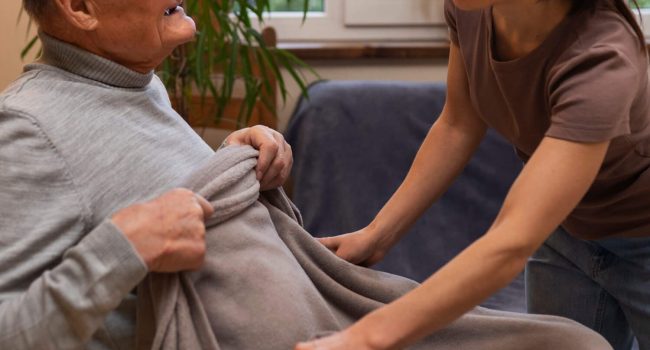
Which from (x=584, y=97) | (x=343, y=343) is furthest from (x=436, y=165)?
(x=343, y=343)

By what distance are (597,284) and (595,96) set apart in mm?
609

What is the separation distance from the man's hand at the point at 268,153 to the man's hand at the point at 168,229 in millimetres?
212

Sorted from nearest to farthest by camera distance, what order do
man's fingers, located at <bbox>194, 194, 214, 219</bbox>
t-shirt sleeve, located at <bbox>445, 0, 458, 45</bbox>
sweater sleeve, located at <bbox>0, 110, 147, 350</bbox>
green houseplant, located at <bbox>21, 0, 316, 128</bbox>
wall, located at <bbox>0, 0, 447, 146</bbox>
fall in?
sweater sleeve, located at <bbox>0, 110, 147, 350</bbox>
man's fingers, located at <bbox>194, 194, 214, 219</bbox>
t-shirt sleeve, located at <bbox>445, 0, 458, 45</bbox>
green houseplant, located at <bbox>21, 0, 316, 128</bbox>
wall, located at <bbox>0, 0, 447, 146</bbox>

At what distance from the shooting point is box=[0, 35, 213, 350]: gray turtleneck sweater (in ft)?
→ 3.11

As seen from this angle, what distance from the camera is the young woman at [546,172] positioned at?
100cm

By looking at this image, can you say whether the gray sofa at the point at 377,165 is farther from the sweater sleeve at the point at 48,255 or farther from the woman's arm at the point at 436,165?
the sweater sleeve at the point at 48,255

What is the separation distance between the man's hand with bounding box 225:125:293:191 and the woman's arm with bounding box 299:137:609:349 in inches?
13.3

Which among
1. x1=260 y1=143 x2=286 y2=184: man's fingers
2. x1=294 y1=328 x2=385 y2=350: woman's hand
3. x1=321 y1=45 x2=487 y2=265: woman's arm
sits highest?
x1=260 y1=143 x2=286 y2=184: man's fingers

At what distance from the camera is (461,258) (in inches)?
39.8

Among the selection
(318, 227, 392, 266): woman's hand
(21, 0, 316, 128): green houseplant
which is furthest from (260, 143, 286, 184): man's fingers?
(21, 0, 316, 128): green houseplant

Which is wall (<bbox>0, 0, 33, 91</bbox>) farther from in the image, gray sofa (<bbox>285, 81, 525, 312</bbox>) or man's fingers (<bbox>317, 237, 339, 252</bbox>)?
man's fingers (<bbox>317, 237, 339, 252</bbox>)

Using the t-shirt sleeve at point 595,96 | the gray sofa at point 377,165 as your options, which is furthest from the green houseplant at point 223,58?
the t-shirt sleeve at point 595,96

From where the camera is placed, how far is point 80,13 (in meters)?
1.12

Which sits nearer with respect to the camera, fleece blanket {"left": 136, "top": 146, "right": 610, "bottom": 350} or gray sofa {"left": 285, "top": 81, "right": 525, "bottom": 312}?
fleece blanket {"left": 136, "top": 146, "right": 610, "bottom": 350}
